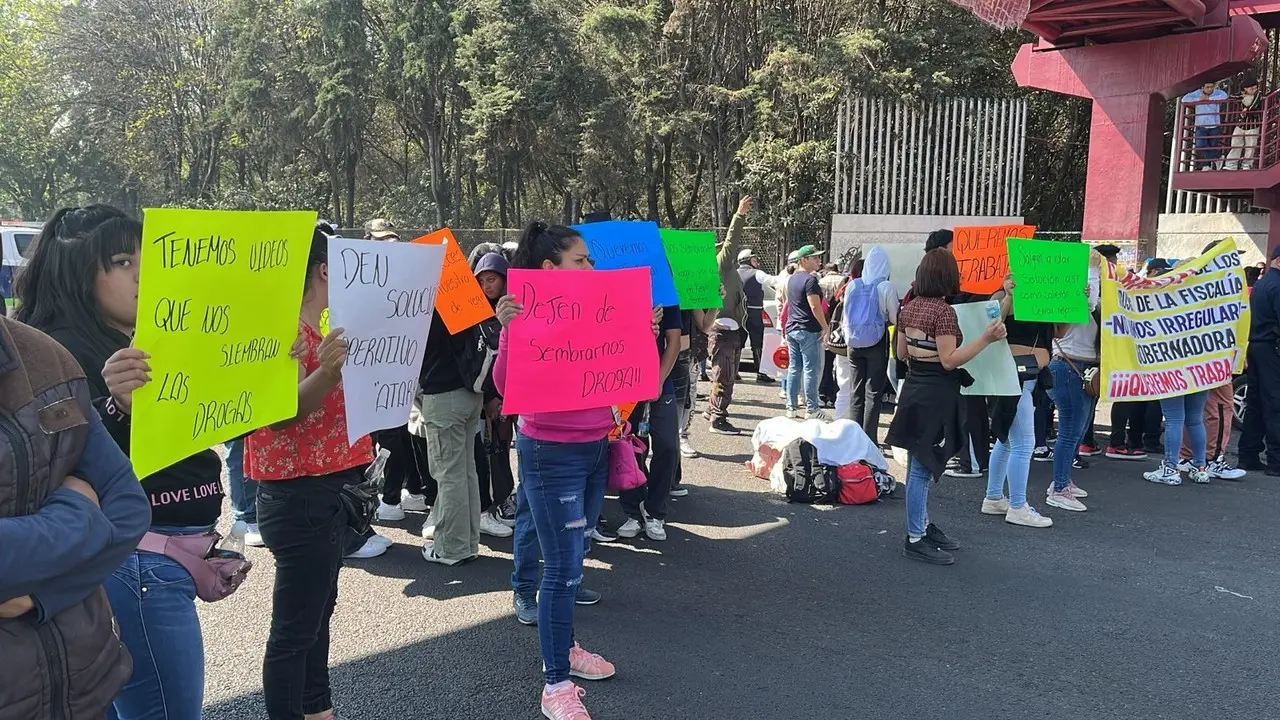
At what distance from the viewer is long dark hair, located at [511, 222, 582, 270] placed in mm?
3557

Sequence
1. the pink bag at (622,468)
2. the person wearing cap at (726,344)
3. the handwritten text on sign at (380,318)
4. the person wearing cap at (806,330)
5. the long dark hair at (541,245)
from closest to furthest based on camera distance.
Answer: the handwritten text on sign at (380,318) < the long dark hair at (541,245) < the pink bag at (622,468) < the person wearing cap at (726,344) < the person wearing cap at (806,330)

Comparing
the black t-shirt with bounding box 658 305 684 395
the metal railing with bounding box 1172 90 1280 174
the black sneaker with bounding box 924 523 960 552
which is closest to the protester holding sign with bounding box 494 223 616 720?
the black t-shirt with bounding box 658 305 684 395

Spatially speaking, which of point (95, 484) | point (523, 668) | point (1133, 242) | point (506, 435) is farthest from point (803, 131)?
point (95, 484)

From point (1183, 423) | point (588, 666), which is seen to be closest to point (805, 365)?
point (1183, 423)

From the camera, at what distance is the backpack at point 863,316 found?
25.8ft

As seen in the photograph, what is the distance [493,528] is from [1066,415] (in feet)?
14.1

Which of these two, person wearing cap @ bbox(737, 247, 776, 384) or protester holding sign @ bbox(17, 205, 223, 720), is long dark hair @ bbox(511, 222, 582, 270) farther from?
person wearing cap @ bbox(737, 247, 776, 384)

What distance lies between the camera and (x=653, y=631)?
4.30 m

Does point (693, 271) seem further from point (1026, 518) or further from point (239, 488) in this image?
point (239, 488)

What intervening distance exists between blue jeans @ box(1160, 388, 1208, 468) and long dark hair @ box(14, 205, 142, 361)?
24.6 feet

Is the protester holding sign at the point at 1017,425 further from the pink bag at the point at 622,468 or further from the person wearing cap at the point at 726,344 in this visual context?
the pink bag at the point at 622,468

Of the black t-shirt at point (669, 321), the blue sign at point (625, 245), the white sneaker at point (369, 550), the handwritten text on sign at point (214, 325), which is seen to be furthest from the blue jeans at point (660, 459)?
the handwritten text on sign at point (214, 325)

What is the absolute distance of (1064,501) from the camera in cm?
→ 650

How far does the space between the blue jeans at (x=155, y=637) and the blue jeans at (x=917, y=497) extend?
163 inches
